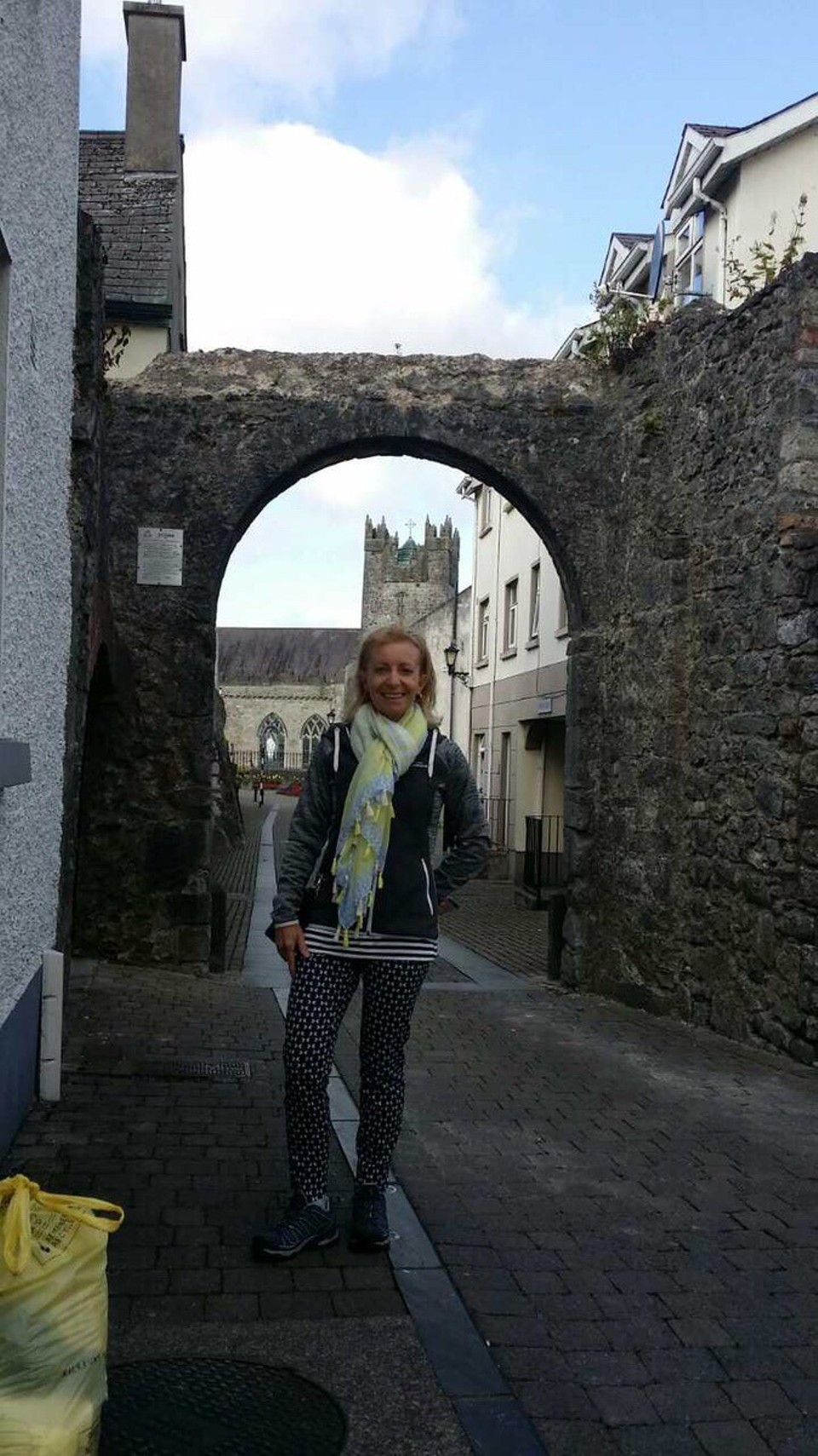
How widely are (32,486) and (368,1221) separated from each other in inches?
104

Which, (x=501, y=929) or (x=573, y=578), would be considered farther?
(x=501, y=929)

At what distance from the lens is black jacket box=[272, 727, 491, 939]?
3.64m

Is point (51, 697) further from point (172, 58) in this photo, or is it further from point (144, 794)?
point (172, 58)

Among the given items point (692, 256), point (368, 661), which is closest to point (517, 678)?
point (692, 256)

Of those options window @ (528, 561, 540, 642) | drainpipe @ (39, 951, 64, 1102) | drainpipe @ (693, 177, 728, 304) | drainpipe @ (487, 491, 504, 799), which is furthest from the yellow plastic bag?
drainpipe @ (487, 491, 504, 799)

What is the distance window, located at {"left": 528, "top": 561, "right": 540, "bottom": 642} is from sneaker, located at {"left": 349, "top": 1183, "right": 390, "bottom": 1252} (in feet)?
53.9

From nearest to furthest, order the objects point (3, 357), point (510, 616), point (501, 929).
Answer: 1. point (3, 357)
2. point (501, 929)
3. point (510, 616)

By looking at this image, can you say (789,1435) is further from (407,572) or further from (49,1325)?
(407,572)

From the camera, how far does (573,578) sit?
982 cm

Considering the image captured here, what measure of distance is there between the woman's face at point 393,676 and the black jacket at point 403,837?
0.13 metres

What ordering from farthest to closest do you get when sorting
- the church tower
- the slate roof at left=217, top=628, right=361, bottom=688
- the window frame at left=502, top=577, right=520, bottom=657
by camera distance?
1. the slate roof at left=217, top=628, right=361, bottom=688
2. the church tower
3. the window frame at left=502, top=577, right=520, bottom=657

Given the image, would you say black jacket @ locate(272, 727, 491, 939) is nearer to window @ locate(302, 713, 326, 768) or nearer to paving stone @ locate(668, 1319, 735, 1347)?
paving stone @ locate(668, 1319, 735, 1347)

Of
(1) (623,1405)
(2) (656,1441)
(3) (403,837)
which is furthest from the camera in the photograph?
(3) (403,837)

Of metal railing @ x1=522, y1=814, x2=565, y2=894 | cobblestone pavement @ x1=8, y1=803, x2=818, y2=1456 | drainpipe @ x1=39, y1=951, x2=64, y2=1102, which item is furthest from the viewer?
metal railing @ x1=522, y1=814, x2=565, y2=894
